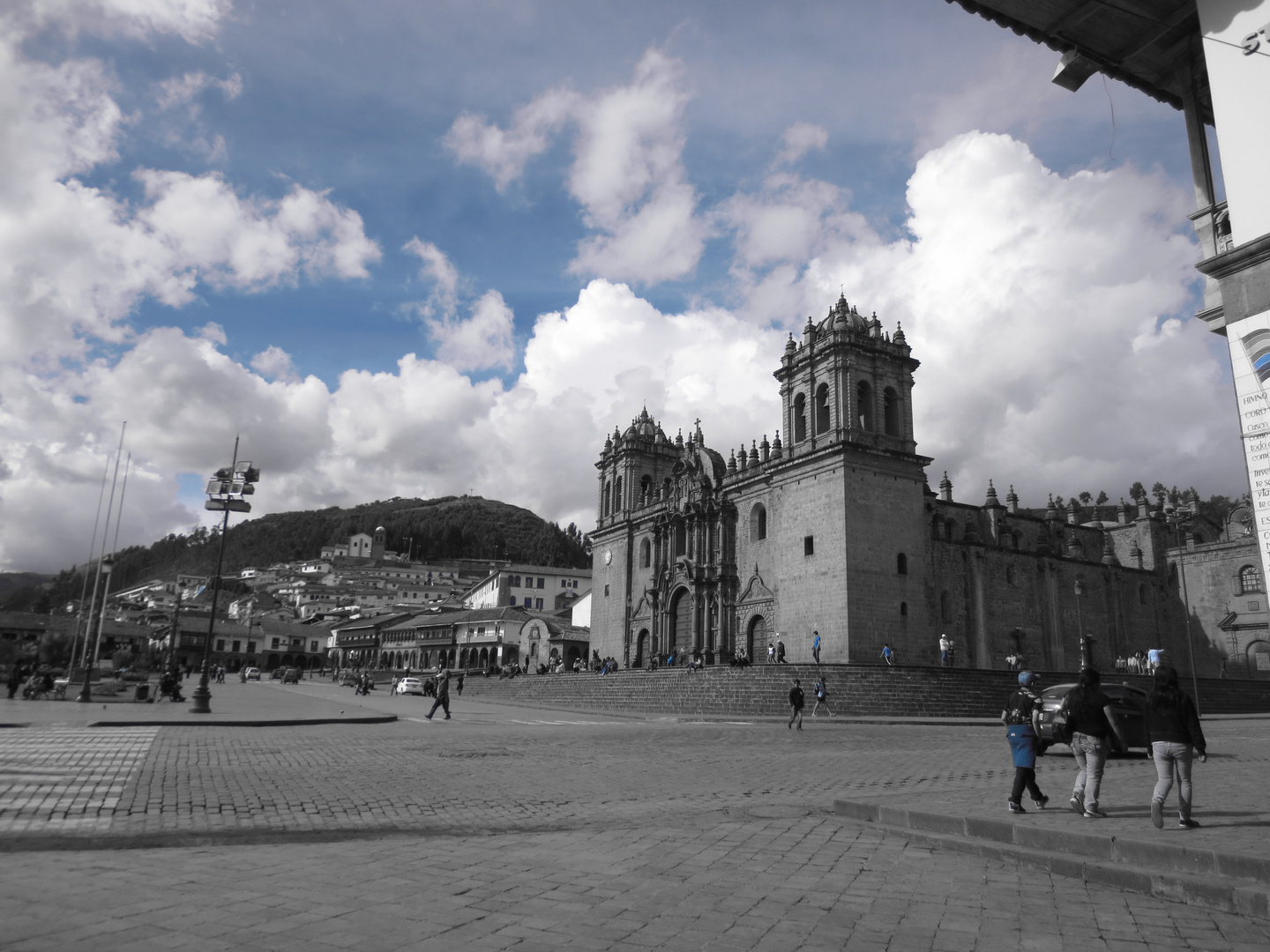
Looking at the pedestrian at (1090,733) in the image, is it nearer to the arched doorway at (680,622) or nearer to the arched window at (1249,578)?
the arched doorway at (680,622)

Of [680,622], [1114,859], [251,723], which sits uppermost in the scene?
[680,622]

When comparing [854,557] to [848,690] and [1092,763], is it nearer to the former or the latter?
[848,690]

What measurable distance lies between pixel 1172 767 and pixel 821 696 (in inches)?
797

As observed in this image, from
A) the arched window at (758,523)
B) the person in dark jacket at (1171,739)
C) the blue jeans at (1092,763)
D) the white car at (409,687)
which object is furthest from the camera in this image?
the white car at (409,687)

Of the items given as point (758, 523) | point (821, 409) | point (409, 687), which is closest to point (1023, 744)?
point (821, 409)

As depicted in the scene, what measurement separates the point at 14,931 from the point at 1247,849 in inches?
303

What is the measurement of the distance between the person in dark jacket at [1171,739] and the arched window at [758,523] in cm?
3464

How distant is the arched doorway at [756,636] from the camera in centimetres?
3988

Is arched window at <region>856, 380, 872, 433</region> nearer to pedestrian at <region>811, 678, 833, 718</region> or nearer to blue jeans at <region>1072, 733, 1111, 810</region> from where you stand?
pedestrian at <region>811, 678, 833, 718</region>

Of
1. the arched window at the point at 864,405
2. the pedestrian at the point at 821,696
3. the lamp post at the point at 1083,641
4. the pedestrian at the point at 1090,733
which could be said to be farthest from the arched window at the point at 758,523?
the pedestrian at the point at 1090,733

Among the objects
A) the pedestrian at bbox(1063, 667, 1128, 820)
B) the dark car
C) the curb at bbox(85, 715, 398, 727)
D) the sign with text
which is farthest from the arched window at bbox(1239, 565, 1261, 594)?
the pedestrian at bbox(1063, 667, 1128, 820)

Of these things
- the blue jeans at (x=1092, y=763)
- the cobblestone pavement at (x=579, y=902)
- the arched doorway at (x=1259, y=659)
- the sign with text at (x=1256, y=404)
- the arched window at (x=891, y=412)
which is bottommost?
the cobblestone pavement at (x=579, y=902)

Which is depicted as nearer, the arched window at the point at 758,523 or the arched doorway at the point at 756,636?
the arched doorway at the point at 756,636

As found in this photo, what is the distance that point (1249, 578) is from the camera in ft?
157
